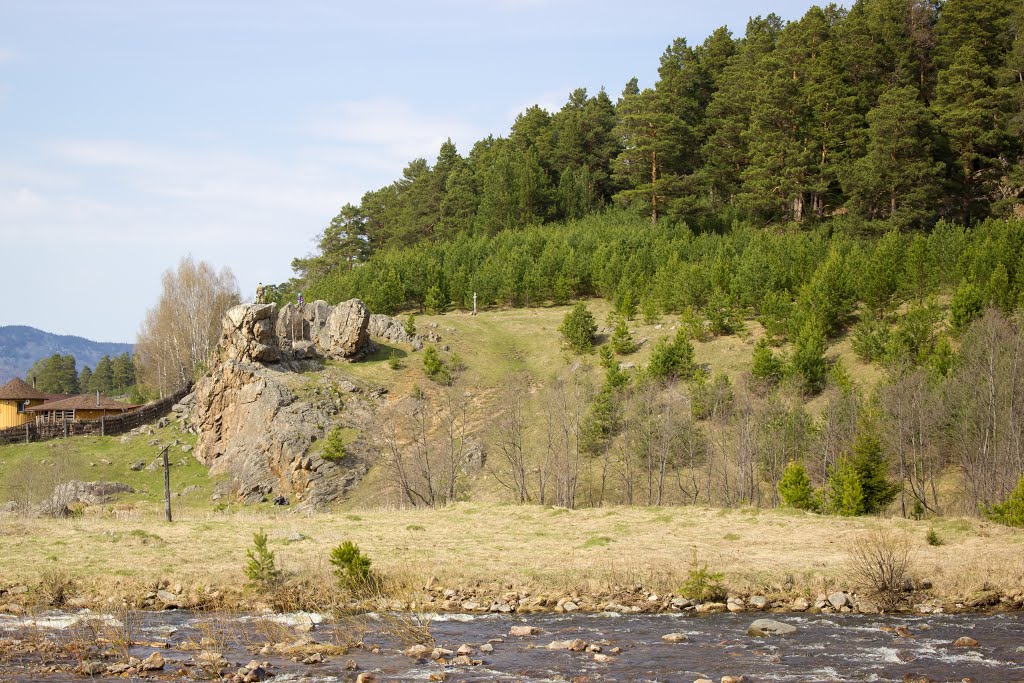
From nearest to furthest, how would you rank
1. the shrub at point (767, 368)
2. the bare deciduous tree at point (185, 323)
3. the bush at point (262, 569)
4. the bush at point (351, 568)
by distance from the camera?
the bush at point (351, 568), the bush at point (262, 569), the shrub at point (767, 368), the bare deciduous tree at point (185, 323)

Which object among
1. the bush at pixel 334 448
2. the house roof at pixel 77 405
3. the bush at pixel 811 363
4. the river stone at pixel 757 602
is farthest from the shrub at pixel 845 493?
the house roof at pixel 77 405

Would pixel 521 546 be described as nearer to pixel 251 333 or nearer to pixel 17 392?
pixel 251 333

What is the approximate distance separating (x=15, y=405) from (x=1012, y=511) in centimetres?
7661

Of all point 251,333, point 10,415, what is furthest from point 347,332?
point 10,415

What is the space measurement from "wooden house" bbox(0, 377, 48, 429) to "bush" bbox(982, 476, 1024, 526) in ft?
238

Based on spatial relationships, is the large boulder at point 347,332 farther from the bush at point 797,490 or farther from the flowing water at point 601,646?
the flowing water at point 601,646

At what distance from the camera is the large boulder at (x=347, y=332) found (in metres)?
66.6

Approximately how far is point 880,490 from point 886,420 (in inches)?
→ 280

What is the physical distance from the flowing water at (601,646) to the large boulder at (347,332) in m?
44.2

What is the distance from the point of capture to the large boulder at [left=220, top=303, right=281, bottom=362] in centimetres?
6231

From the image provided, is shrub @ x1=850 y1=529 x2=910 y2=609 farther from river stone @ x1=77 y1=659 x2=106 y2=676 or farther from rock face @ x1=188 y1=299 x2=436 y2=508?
rock face @ x1=188 y1=299 x2=436 y2=508

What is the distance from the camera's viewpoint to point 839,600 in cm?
2281

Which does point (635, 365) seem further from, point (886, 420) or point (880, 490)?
point (880, 490)

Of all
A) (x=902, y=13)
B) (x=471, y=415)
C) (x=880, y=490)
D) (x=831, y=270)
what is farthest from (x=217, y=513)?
(x=902, y=13)
